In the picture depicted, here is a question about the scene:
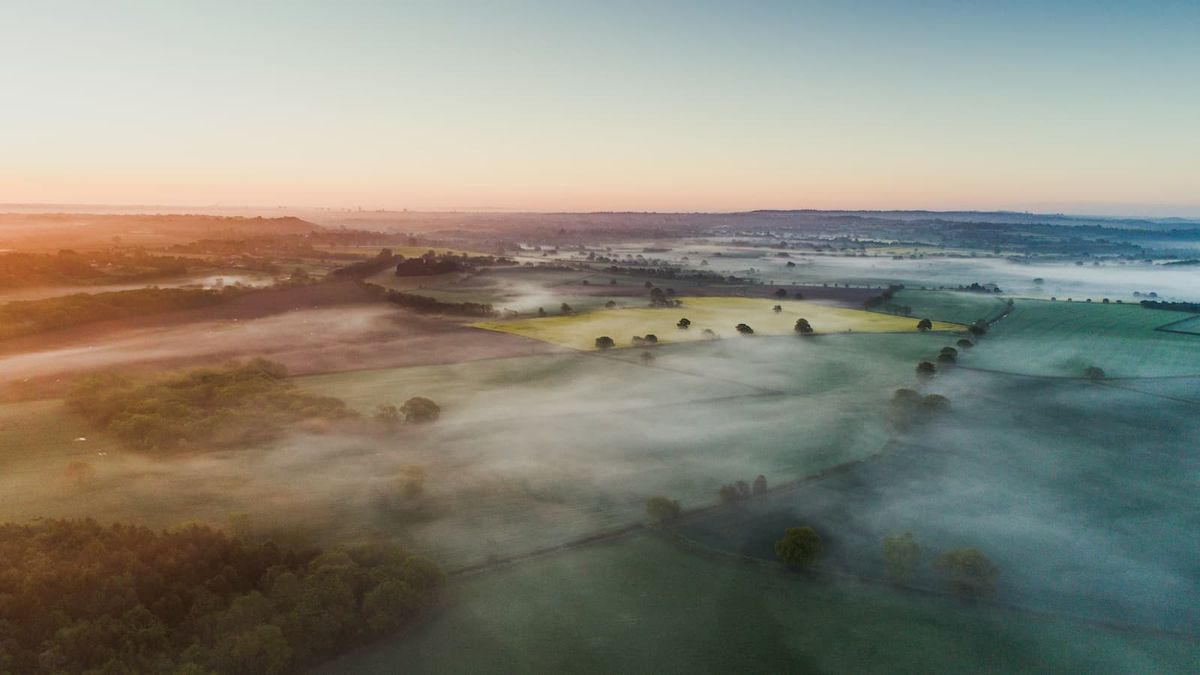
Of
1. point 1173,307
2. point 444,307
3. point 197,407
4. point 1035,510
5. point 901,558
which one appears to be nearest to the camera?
point 901,558

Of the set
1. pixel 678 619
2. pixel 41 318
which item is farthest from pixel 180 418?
pixel 41 318

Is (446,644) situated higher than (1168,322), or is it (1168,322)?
(1168,322)

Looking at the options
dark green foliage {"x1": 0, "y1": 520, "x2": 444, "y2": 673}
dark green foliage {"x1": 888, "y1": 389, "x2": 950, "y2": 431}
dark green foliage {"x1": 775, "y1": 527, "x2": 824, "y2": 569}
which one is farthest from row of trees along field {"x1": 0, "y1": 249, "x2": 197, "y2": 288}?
dark green foliage {"x1": 888, "y1": 389, "x2": 950, "y2": 431}

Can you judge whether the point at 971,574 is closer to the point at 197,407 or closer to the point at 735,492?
the point at 735,492

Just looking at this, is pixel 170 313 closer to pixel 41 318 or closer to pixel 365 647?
pixel 41 318

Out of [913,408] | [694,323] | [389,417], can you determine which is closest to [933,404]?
[913,408]

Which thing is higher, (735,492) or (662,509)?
(662,509)
